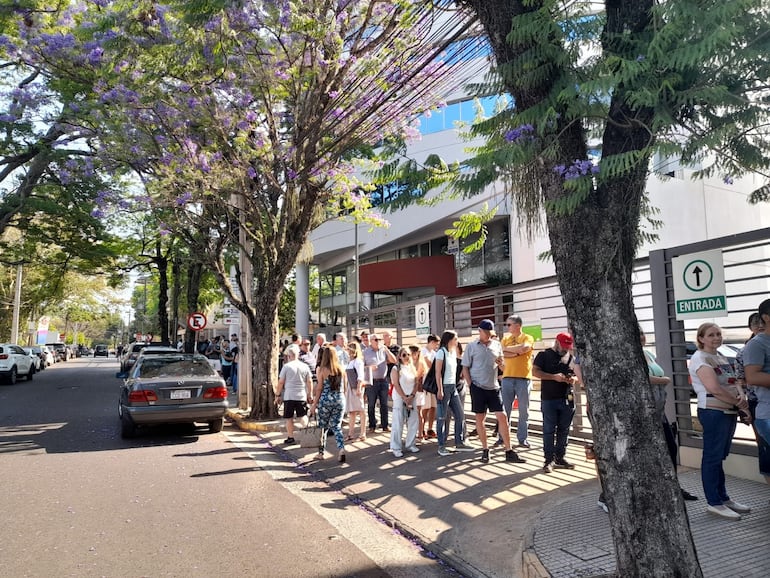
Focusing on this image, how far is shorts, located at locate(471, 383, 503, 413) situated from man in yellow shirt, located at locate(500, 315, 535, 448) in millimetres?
533

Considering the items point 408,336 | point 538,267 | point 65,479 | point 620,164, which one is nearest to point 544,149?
point 620,164

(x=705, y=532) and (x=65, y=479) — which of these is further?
(x=65, y=479)

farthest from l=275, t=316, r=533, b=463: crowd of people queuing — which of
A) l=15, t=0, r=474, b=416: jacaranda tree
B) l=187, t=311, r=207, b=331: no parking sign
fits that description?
l=187, t=311, r=207, b=331: no parking sign

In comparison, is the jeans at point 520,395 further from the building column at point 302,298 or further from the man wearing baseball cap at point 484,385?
the building column at point 302,298

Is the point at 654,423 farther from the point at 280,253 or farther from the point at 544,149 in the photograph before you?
the point at 280,253

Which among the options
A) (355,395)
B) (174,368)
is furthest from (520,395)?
(174,368)

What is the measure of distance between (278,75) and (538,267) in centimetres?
1496

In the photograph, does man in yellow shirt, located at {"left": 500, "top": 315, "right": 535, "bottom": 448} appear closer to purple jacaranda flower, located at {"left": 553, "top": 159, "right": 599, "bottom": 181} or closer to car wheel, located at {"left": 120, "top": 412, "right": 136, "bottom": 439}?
purple jacaranda flower, located at {"left": 553, "top": 159, "right": 599, "bottom": 181}

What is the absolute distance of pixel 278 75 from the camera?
33.1 feet

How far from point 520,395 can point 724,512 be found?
327 centimetres

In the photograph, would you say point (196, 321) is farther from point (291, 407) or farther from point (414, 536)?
point (414, 536)

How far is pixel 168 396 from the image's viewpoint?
31.3ft

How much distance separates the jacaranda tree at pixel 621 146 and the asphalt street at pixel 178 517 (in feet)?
5.99

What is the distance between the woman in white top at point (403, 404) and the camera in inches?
317
